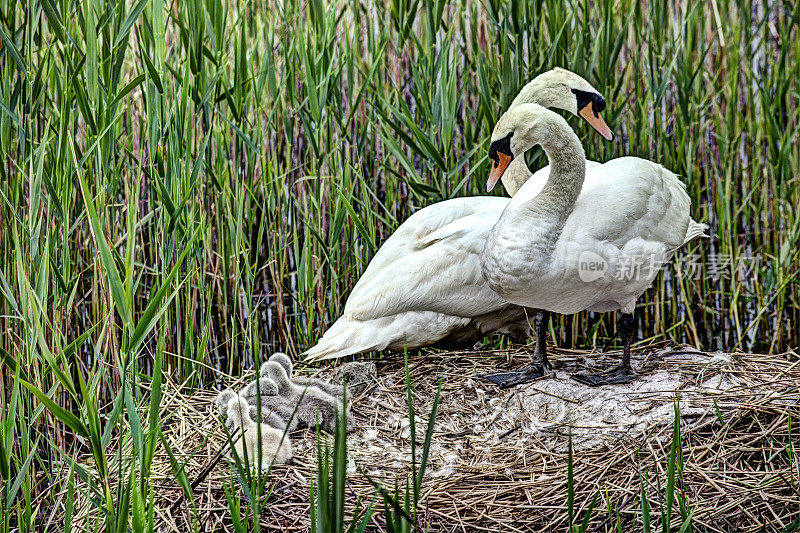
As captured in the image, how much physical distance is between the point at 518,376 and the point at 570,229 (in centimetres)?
68

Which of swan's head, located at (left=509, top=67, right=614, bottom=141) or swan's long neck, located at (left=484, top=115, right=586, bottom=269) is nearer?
swan's long neck, located at (left=484, top=115, right=586, bottom=269)

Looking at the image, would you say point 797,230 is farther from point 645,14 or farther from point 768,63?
point 645,14

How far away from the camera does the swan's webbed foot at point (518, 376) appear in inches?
126

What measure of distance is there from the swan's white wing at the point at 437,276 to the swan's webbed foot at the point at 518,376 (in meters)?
0.26

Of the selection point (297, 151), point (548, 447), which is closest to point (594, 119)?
point (548, 447)

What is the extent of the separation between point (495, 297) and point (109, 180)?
153 cm

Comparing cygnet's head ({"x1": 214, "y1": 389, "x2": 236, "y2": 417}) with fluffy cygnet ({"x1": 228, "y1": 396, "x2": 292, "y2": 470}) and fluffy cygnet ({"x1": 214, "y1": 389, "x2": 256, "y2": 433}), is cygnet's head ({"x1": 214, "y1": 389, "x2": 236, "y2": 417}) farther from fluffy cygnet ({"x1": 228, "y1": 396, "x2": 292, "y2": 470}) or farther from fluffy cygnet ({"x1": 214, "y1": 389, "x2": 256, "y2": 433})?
fluffy cygnet ({"x1": 228, "y1": 396, "x2": 292, "y2": 470})

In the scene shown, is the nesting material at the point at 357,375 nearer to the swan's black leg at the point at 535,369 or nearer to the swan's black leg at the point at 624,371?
the swan's black leg at the point at 535,369

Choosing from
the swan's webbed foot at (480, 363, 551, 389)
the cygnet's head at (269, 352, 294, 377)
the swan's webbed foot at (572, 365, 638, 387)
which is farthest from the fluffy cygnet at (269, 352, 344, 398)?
the swan's webbed foot at (572, 365, 638, 387)

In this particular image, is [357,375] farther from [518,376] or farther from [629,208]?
[629,208]

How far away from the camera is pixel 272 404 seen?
2.95 meters

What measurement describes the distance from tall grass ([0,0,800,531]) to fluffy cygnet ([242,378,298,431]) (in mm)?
249

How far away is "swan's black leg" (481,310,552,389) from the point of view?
10.6 ft

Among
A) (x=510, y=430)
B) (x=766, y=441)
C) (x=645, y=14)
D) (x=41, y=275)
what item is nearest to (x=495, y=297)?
(x=510, y=430)
